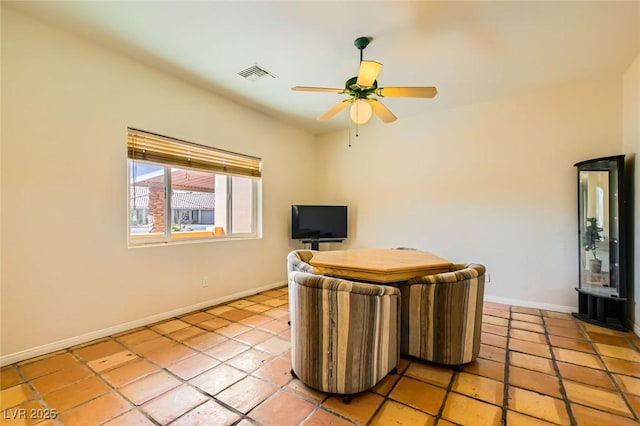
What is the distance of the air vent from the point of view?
303cm

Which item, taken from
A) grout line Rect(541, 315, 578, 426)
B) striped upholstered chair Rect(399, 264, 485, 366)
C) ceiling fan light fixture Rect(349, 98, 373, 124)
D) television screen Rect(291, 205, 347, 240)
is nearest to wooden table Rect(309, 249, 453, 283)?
striped upholstered chair Rect(399, 264, 485, 366)

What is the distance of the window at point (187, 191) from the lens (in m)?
3.05

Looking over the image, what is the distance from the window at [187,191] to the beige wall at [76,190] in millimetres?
148

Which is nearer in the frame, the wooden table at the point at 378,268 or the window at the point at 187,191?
the wooden table at the point at 378,268

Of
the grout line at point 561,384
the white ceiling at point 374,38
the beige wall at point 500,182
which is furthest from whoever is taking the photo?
the beige wall at point 500,182

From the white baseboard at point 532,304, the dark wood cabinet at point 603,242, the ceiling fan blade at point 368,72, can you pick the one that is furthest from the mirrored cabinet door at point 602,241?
the ceiling fan blade at point 368,72

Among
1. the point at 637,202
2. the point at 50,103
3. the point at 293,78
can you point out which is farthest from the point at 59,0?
the point at 637,202

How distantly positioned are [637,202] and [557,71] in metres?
1.55

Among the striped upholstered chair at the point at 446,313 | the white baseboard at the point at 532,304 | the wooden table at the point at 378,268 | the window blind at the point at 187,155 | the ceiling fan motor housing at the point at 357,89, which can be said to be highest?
the ceiling fan motor housing at the point at 357,89

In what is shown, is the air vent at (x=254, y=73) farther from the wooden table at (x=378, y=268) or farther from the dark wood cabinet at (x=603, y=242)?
the dark wood cabinet at (x=603, y=242)

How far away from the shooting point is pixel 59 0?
6.92 ft

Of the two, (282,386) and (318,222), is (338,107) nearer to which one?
(318,222)

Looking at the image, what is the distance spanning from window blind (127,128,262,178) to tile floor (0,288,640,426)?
6.07 feet

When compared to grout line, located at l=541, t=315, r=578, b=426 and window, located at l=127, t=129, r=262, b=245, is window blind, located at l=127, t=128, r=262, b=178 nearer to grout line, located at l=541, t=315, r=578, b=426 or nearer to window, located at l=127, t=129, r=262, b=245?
window, located at l=127, t=129, r=262, b=245
